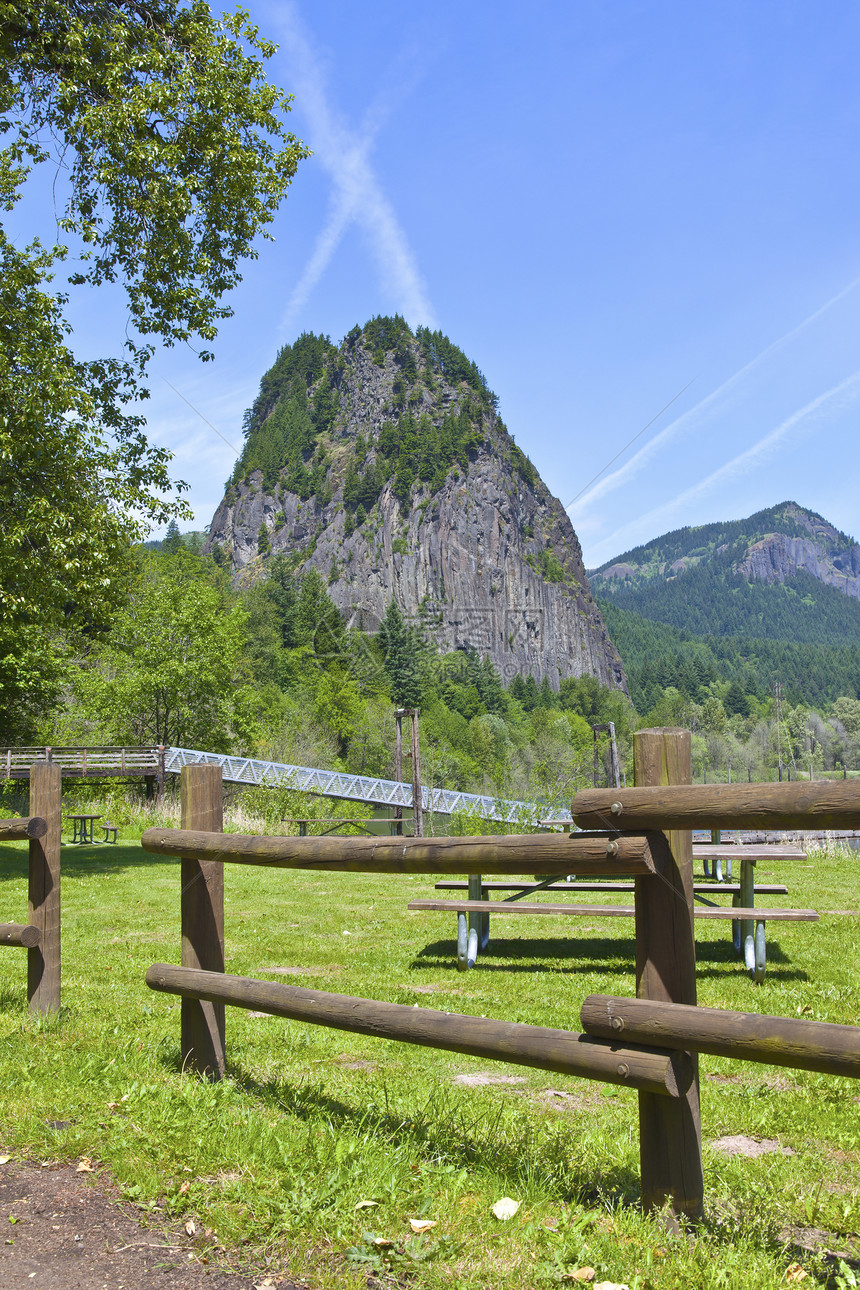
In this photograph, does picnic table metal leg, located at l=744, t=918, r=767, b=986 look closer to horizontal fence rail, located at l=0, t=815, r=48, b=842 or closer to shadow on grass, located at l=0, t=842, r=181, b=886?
horizontal fence rail, located at l=0, t=815, r=48, b=842

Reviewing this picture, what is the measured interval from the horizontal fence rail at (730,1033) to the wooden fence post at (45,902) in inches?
140

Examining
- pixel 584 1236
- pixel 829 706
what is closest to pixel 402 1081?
pixel 584 1236

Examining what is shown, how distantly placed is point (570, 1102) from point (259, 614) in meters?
86.3

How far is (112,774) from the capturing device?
106 ft

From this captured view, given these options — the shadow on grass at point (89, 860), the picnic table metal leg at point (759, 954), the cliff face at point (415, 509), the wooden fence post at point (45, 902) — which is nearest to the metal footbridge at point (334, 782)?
the shadow on grass at point (89, 860)

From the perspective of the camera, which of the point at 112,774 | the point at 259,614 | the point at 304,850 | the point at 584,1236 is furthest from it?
the point at 259,614

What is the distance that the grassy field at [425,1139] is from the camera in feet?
8.08

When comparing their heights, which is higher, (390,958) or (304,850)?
(304,850)

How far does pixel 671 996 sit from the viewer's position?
8.63 feet

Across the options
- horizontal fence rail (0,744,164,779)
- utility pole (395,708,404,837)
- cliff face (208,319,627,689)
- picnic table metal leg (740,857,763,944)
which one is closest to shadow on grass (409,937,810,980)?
picnic table metal leg (740,857,763,944)

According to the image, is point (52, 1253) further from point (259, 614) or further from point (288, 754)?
point (259, 614)

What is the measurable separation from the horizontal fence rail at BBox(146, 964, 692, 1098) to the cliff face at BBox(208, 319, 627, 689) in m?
115

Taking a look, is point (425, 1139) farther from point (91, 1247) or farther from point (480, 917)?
point (480, 917)

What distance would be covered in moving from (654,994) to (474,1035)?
60 cm
